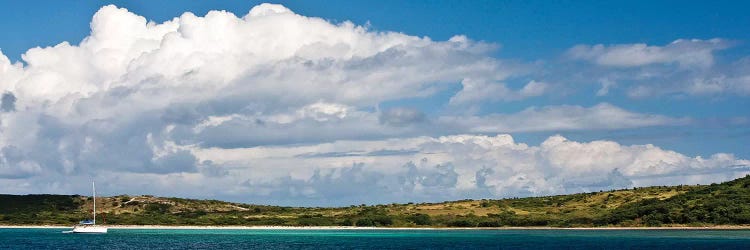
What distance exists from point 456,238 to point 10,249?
79880 mm

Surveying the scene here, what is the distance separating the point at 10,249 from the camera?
457 ft

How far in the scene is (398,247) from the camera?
5610 inches

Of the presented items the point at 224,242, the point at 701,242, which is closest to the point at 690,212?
the point at 701,242

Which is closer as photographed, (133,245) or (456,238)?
(133,245)

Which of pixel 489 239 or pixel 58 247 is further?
pixel 489 239

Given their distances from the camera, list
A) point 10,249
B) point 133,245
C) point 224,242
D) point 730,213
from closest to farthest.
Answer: point 10,249, point 133,245, point 224,242, point 730,213

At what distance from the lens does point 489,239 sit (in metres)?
166

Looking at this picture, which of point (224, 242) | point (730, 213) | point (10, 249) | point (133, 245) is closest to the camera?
point (10, 249)

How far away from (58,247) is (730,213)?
136823 mm

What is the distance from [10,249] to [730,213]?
144 m

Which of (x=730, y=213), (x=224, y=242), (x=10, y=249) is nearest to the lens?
(x=10, y=249)

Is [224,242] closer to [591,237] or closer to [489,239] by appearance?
[489,239]

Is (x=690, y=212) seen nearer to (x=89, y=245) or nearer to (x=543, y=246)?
(x=543, y=246)

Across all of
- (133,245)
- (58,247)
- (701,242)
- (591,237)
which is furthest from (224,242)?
(701,242)
